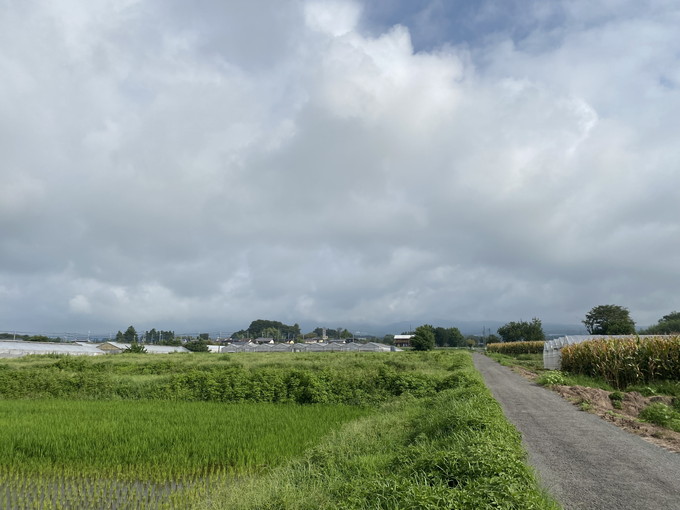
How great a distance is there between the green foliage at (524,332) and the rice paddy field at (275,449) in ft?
324

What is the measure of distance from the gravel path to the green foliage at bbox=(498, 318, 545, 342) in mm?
→ 101212

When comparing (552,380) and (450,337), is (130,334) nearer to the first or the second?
(450,337)

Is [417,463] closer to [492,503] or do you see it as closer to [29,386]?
[492,503]

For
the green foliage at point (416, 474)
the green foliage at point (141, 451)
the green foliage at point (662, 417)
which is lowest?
the green foliage at point (141, 451)

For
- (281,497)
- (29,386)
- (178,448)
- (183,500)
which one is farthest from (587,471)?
(29,386)

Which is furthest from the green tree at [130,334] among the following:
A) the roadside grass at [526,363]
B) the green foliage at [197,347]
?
the roadside grass at [526,363]

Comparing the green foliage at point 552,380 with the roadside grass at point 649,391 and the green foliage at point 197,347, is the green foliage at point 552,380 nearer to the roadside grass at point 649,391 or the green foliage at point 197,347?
the roadside grass at point 649,391

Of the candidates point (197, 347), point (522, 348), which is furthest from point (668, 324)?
point (197, 347)

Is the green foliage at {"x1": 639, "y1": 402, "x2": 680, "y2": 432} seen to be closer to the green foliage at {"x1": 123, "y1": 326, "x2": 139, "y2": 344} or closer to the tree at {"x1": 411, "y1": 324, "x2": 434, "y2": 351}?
the tree at {"x1": 411, "y1": 324, "x2": 434, "y2": 351}

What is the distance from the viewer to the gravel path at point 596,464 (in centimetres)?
656

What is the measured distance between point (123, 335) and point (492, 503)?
13338 cm

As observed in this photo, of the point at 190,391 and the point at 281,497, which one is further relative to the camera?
the point at 190,391

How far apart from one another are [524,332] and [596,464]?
366 ft

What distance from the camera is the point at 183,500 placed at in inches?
290
